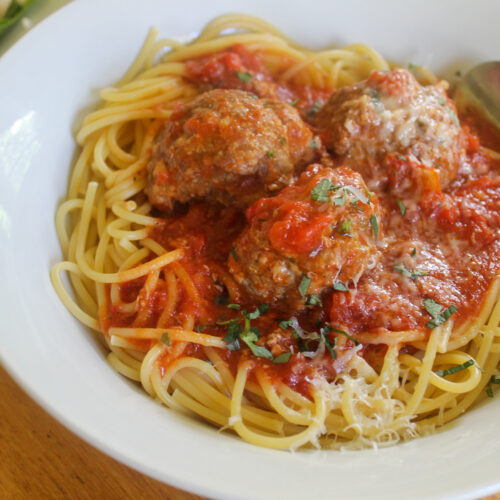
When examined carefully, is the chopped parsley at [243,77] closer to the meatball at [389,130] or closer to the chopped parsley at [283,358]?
the meatball at [389,130]

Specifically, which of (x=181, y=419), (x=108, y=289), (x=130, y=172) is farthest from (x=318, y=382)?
(x=130, y=172)

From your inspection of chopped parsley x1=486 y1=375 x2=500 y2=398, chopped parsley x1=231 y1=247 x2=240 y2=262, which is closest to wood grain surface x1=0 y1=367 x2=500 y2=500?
chopped parsley x1=486 y1=375 x2=500 y2=398

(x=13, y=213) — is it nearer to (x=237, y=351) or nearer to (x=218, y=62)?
(x=237, y=351)

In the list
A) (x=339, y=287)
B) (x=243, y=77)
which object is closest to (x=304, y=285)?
(x=339, y=287)

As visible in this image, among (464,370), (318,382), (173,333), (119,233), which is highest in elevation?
(119,233)

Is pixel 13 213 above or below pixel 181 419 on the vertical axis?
above

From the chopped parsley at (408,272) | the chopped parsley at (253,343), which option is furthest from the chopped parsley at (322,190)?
the chopped parsley at (253,343)
